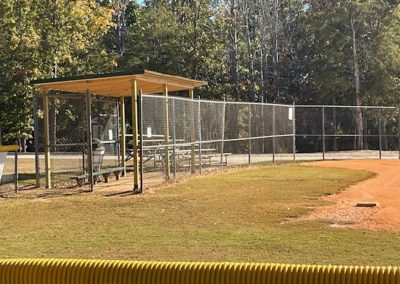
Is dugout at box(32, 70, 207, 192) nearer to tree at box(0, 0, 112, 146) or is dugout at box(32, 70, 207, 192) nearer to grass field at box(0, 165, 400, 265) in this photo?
grass field at box(0, 165, 400, 265)

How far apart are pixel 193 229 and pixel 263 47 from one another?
3766cm

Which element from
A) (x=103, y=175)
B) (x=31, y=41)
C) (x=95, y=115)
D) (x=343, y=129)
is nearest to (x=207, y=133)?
(x=95, y=115)

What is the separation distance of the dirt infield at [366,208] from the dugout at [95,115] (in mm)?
4977

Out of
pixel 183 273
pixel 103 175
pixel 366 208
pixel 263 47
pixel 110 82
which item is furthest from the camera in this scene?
pixel 263 47

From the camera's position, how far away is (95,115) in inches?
811

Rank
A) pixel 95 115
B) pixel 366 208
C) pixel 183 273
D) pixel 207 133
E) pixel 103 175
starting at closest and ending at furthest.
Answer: pixel 183 273, pixel 366 208, pixel 103 175, pixel 207 133, pixel 95 115

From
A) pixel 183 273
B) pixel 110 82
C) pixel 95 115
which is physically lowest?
pixel 183 273

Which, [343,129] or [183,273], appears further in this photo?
[343,129]

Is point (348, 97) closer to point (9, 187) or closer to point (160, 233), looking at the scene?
point (9, 187)

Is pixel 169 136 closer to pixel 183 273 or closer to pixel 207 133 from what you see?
pixel 207 133

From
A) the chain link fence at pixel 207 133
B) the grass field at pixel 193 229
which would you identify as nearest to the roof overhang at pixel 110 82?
the chain link fence at pixel 207 133

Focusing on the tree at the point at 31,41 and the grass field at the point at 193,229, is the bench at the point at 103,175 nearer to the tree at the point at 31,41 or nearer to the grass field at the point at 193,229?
the grass field at the point at 193,229

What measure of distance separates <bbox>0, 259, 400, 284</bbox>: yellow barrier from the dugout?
979cm

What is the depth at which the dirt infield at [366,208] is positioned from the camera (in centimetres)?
945
